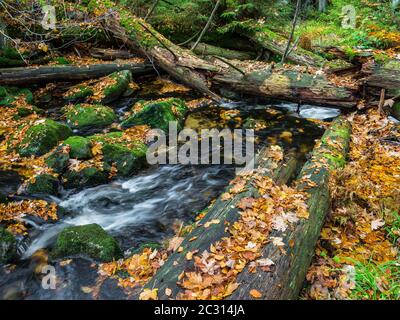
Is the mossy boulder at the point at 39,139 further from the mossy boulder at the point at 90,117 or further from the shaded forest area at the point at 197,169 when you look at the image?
the mossy boulder at the point at 90,117

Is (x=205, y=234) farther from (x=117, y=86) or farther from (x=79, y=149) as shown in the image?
(x=117, y=86)

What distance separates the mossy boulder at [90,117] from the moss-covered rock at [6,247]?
524 centimetres

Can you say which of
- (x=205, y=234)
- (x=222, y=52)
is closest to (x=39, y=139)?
(x=205, y=234)

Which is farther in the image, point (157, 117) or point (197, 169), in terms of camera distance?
point (157, 117)

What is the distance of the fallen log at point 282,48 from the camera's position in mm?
12133

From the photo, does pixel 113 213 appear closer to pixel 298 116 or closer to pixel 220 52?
Result: pixel 298 116

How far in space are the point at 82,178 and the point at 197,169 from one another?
8.74ft

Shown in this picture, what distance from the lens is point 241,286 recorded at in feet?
10.5

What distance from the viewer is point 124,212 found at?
6.17 m

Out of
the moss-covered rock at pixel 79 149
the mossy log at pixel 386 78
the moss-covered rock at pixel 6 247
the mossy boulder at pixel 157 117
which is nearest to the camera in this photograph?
the moss-covered rock at pixel 6 247

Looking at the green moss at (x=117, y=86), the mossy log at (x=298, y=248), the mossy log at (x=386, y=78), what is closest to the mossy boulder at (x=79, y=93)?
the green moss at (x=117, y=86)

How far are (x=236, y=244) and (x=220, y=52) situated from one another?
1208 cm

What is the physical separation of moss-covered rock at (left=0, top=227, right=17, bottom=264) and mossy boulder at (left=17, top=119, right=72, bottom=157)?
312 centimetres
